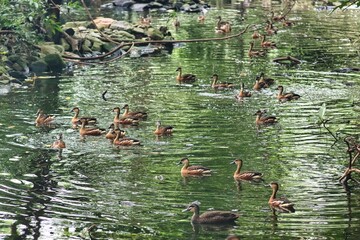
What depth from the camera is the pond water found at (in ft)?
41.3

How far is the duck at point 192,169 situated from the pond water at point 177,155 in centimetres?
16

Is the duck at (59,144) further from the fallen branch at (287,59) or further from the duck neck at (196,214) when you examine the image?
the fallen branch at (287,59)

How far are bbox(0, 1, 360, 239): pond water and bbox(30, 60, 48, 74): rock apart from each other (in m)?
1.23

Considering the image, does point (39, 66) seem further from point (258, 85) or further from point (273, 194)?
point (273, 194)

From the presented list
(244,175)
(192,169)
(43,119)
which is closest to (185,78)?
(43,119)

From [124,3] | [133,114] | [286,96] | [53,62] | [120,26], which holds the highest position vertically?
[133,114]

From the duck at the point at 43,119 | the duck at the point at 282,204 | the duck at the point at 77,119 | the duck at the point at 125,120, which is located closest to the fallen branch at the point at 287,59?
the duck at the point at 125,120

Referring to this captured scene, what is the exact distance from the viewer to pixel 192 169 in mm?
15461

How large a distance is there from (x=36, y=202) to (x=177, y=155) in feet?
14.4

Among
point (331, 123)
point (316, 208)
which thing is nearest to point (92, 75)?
point (331, 123)

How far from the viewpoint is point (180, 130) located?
19.6 m

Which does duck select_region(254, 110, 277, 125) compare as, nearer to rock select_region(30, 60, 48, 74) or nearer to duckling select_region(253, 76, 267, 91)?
duckling select_region(253, 76, 267, 91)

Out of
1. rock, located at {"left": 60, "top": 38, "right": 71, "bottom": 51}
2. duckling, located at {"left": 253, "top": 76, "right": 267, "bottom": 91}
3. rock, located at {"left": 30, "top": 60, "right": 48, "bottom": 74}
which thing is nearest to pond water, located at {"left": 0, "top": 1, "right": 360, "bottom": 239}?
duckling, located at {"left": 253, "top": 76, "right": 267, "bottom": 91}

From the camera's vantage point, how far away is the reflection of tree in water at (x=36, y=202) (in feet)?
40.3
